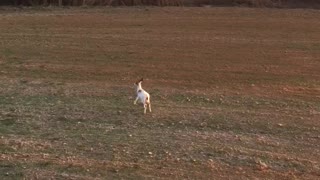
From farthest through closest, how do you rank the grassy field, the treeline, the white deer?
1. the treeline
2. the white deer
3. the grassy field

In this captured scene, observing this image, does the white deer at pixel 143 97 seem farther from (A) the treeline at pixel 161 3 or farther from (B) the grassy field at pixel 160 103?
(A) the treeline at pixel 161 3

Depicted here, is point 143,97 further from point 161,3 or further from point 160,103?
point 161,3

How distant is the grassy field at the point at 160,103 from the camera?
796 cm

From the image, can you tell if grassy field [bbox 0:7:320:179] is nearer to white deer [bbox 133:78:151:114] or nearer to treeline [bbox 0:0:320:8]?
white deer [bbox 133:78:151:114]

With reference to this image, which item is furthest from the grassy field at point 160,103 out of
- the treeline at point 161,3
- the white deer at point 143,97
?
the treeline at point 161,3

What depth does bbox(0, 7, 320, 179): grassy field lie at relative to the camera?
7.96 metres

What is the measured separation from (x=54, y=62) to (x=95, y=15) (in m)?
11.7

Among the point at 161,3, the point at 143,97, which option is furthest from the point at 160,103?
the point at 161,3

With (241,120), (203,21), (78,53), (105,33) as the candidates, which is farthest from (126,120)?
(203,21)

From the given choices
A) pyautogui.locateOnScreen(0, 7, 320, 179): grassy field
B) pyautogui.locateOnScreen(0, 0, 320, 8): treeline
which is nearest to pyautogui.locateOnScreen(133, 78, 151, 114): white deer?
pyautogui.locateOnScreen(0, 7, 320, 179): grassy field

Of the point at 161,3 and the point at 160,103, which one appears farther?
the point at 161,3

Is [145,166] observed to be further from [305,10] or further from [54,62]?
[305,10]

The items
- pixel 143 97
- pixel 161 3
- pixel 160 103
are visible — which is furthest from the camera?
pixel 161 3

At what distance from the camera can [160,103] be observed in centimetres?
1126
